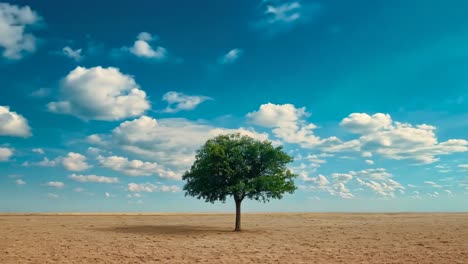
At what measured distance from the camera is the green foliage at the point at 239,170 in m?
52.3

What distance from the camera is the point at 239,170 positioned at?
53.3 meters

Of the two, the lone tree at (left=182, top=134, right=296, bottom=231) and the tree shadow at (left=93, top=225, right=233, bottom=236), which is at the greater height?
the lone tree at (left=182, top=134, right=296, bottom=231)

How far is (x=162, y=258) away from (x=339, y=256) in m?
13.3

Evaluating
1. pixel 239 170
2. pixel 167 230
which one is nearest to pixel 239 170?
pixel 239 170

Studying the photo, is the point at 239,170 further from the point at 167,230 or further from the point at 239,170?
the point at 167,230

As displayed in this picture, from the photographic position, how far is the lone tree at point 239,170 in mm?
52312

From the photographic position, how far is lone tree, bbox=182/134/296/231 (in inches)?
2060

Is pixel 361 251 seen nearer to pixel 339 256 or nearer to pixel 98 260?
pixel 339 256

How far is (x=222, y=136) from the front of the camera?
55.5m

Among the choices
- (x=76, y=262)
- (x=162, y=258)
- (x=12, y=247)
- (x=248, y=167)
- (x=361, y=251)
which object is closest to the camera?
(x=76, y=262)

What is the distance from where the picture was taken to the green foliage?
52.3 meters

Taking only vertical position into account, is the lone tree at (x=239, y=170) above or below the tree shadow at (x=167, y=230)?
above

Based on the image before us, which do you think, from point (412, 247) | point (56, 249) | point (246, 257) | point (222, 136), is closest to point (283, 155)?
point (222, 136)

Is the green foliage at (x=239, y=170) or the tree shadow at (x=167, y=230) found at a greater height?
the green foliage at (x=239, y=170)
